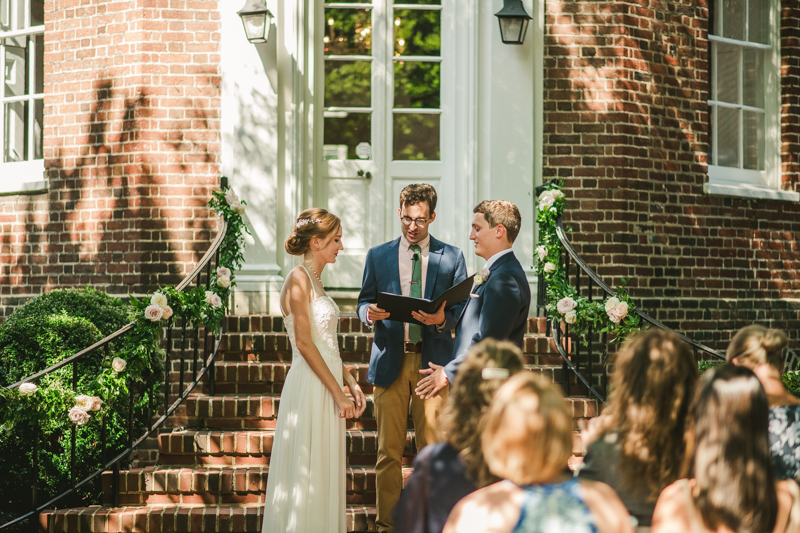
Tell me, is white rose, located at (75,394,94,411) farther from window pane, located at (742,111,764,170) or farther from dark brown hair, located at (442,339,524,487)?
window pane, located at (742,111,764,170)

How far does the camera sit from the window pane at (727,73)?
7.54m

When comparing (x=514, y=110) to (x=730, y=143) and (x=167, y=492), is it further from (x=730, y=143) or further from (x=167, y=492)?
(x=167, y=492)

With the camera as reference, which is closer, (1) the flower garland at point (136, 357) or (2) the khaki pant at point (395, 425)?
(2) the khaki pant at point (395, 425)

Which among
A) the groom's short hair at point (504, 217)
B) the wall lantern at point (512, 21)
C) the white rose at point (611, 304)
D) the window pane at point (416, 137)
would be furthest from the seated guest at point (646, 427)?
the window pane at point (416, 137)

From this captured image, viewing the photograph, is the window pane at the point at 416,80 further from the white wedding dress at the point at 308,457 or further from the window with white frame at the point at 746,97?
the white wedding dress at the point at 308,457

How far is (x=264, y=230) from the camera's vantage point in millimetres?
6438

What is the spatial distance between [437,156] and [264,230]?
1.77m

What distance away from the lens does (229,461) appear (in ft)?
16.1

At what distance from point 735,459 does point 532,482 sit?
0.51 m

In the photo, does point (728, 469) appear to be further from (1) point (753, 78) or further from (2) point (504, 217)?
(1) point (753, 78)

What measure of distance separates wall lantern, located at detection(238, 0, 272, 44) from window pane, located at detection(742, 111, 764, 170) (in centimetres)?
491

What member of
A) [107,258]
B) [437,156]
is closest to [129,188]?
[107,258]

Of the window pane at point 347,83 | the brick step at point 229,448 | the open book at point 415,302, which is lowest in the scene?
the brick step at point 229,448

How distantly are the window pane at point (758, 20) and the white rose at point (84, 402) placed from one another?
7124 mm
